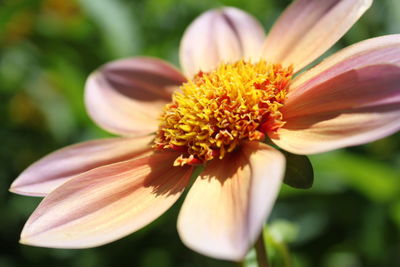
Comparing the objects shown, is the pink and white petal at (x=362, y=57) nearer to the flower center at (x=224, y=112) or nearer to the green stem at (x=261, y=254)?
the flower center at (x=224, y=112)

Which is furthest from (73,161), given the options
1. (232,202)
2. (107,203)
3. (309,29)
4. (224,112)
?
(309,29)

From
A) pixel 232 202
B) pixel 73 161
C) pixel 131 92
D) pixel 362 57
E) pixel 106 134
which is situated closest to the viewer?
pixel 232 202

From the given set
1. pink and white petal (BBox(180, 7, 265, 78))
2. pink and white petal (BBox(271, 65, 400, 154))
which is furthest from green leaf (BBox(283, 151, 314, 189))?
pink and white petal (BBox(180, 7, 265, 78))

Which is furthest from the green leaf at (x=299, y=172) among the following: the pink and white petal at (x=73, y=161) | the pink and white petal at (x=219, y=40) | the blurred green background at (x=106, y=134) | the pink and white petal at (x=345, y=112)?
the pink and white petal at (x=219, y=40)

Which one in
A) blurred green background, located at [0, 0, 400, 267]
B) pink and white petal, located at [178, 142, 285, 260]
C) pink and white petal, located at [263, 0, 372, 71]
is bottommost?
blurred green background, located at [0, 0, 400, 267]

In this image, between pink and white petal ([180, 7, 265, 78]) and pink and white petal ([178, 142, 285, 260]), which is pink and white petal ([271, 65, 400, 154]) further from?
pink and white petal ([180, 7, 265, 78])

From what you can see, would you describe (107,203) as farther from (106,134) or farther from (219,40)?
(106,134)
